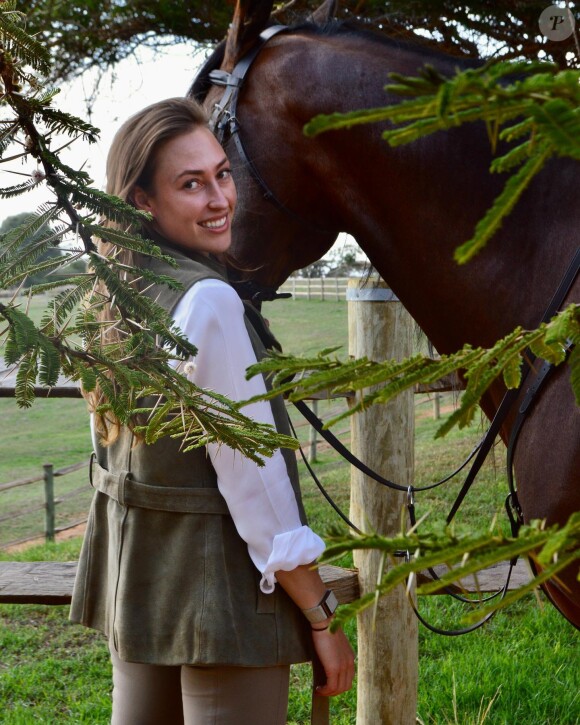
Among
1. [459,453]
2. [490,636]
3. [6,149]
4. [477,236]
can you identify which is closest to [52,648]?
[490,636]

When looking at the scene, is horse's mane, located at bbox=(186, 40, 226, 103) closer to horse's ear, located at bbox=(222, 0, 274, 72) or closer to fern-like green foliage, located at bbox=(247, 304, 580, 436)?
horse's ear, located at bbox=(222, 0, 274, 72)

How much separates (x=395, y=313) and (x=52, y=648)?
2264mm

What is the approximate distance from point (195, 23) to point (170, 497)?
2890mm

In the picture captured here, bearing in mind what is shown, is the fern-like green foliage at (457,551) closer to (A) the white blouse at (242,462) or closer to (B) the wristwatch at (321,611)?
(A) the white blouse at (242,462)

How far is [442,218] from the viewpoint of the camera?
4.86 feet

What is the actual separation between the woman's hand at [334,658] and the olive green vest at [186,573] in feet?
0.08

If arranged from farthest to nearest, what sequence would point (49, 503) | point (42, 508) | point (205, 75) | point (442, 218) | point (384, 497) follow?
point (42, 508) < point (49, 503) < point (384, 497) < point (205, 75) < point (442, 218)

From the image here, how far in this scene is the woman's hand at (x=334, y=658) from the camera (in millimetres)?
1352

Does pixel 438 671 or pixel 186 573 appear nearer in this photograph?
pixel 186 573

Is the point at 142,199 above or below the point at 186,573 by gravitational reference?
above

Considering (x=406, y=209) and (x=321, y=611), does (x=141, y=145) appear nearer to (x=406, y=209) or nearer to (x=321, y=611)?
(x=406, y=209)

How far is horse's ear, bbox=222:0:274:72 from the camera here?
5.79 feet

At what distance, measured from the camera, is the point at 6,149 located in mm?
646

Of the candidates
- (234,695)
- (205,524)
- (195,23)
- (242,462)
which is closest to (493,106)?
(242,462)
